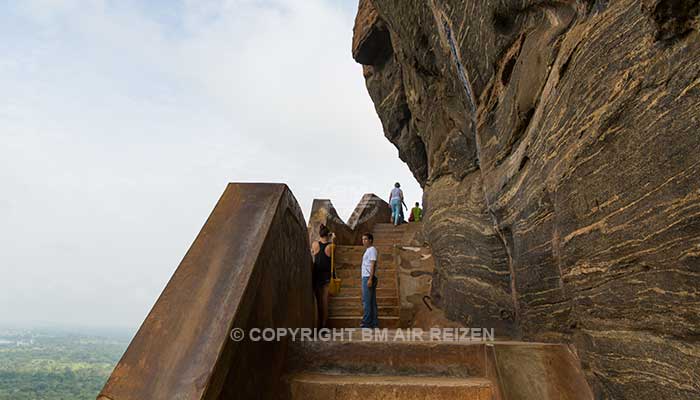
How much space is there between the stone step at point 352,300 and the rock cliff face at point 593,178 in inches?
87.4

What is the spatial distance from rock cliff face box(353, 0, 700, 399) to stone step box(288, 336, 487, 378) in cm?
81

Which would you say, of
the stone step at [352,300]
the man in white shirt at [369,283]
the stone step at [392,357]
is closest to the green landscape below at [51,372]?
the stone step at [352,300]

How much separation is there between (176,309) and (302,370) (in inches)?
47.5

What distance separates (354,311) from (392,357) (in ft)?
15.1

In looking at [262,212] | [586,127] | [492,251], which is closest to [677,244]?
[586,127]

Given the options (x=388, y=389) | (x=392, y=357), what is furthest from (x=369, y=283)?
(x=388, y=389)

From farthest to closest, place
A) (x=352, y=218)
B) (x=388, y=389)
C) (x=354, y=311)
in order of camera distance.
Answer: (x=352, y=218) < (x=354, y=311) < (x=388, y=389)

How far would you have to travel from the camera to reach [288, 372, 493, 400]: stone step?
2.39 metres

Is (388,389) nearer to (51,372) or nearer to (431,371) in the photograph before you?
(431,371)

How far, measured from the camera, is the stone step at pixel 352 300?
24.3ft

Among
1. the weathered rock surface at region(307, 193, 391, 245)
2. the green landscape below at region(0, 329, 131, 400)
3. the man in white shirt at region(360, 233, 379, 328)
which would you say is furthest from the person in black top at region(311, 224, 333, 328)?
the green landscape below at region(0, 329, 131, 400)

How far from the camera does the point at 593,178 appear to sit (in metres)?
2.47

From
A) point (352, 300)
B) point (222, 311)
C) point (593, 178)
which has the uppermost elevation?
point (593, 178)

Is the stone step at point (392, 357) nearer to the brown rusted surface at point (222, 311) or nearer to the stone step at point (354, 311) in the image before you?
the brown rusted surface at point (222, 311)
